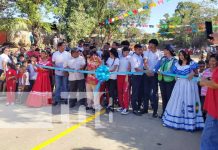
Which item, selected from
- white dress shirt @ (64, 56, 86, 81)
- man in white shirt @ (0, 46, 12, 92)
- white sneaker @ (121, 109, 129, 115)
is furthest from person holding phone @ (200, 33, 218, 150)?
man in white shirt @ (0, 46, 12, 92)

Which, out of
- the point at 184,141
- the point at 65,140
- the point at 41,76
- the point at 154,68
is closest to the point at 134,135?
the point at 184,141

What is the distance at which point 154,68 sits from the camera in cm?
695

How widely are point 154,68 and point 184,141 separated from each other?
2142 millimetres

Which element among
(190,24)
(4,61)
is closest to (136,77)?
(4,61)

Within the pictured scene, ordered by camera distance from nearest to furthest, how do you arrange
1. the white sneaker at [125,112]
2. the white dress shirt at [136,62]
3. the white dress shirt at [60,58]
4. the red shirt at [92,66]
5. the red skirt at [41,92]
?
the white dress shirt at [136,62]
the white sneaker at [125,112]
the red shirt at [92,66]
the red skirt at [41,92]
the white dress shirt at [60,58]

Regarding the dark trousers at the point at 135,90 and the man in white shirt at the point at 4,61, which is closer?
the dark trousers at the point at 135,90

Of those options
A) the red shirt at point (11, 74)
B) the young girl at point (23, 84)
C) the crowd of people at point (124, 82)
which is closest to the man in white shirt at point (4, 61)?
the crowd of people at point (124, 82)

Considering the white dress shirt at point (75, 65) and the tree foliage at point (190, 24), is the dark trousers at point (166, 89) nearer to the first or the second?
the white dress shirt at point (75, 65)

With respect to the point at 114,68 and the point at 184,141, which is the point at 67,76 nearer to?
the point at 114,68

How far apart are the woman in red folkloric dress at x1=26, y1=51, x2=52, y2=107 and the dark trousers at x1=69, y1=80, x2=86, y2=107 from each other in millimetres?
714

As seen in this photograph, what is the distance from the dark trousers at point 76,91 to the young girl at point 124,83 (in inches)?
47.1

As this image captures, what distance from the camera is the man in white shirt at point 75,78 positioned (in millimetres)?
7836

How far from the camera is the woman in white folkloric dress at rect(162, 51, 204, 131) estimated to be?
6.04 metres

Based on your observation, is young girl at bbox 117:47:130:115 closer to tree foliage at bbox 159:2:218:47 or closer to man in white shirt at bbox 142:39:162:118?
man in white shirt at bbox 142:39:162:118
